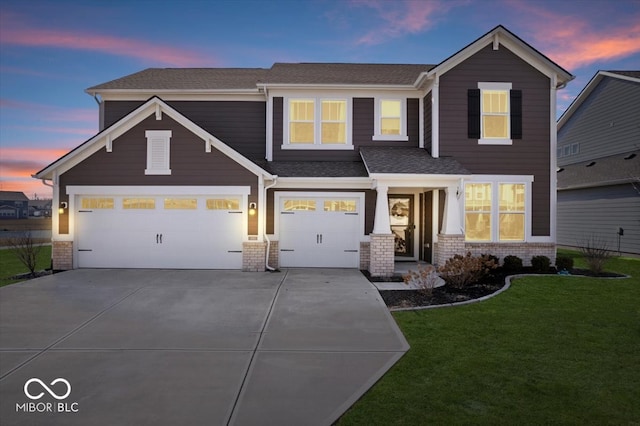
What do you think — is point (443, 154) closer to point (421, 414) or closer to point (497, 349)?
point (497, 349)

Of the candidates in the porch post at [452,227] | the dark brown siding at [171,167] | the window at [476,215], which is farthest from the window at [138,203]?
the window at [476,215]

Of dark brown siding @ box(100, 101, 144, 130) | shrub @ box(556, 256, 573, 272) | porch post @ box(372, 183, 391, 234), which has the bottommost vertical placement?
shrub @ box(556, 256, 573, 272)

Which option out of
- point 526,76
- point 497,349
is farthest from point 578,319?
point 526,76

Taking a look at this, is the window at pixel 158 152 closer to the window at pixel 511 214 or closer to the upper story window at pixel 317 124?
the upper story window at pixel 317 124

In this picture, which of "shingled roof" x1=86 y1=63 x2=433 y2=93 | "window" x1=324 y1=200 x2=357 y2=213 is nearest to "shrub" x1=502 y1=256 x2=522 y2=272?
"window" x1=324 y1=200 x2=357 y2=213

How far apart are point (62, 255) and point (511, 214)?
15.4m

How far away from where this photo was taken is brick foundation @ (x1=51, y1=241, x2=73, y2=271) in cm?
1309

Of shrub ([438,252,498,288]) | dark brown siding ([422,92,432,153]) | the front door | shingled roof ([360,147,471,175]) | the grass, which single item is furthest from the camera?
the front door

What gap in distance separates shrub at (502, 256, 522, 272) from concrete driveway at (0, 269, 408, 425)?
5580 mm

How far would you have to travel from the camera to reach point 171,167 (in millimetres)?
13211

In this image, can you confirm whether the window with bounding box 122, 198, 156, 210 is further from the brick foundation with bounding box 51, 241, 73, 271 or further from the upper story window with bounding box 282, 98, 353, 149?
the upper story window with bounding box 282, 98, 353, 149

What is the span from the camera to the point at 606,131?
2167 cm

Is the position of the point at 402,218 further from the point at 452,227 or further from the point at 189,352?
the point at 189,352

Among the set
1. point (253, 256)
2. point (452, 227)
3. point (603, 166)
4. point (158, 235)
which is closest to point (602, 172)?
point (603, 166)
